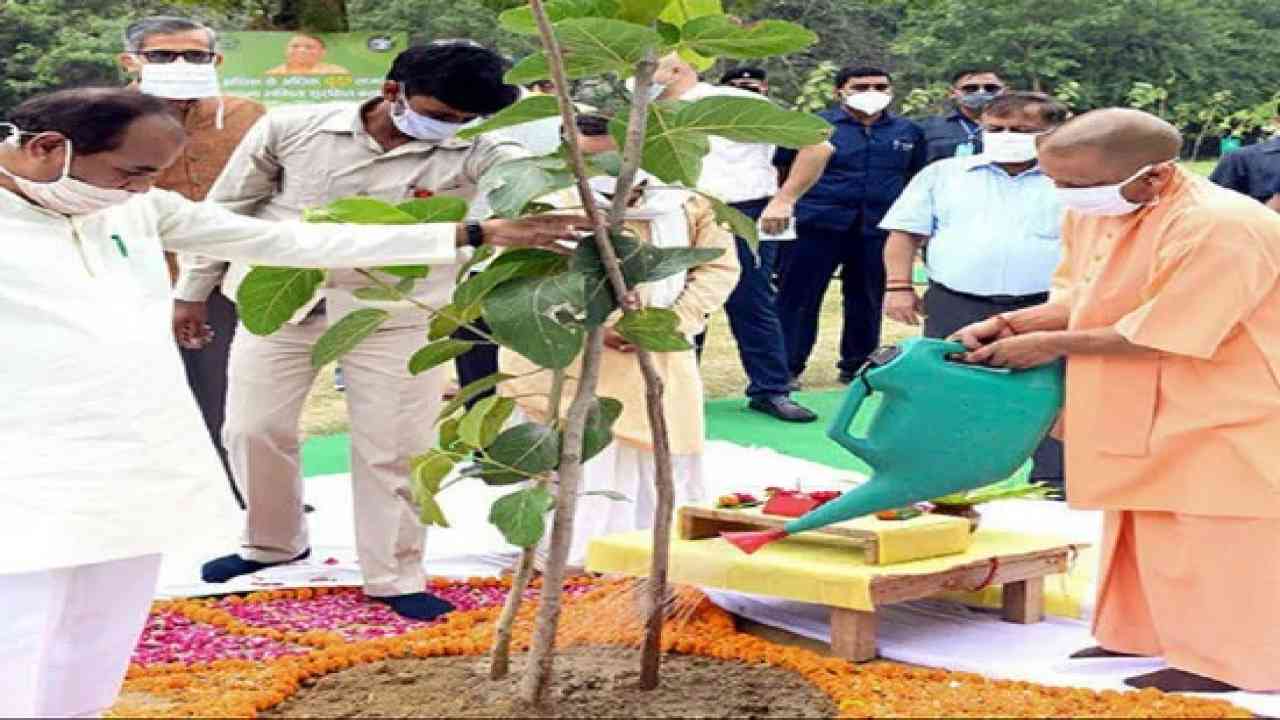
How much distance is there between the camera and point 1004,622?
18.3 ft

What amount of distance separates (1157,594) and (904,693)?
2.40ft

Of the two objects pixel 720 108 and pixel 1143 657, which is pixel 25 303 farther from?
pixel 1143 657

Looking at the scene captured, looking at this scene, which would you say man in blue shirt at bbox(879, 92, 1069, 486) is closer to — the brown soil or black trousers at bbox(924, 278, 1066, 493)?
black trousers at bbox(924, 278, 1066, 493)

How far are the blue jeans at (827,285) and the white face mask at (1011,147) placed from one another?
3.00 metres

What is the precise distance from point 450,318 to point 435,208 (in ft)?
0.87

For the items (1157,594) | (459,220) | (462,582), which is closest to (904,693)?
(1157,594)

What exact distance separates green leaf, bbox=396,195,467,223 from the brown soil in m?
1.09

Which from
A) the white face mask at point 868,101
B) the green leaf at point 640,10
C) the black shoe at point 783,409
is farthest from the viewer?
the white face mask at point 868,101

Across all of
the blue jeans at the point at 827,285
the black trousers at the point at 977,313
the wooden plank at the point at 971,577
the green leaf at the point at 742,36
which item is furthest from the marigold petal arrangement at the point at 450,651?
the blue jeans at the point at 827,285

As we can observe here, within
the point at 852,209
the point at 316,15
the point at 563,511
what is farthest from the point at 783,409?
the point at 316,15

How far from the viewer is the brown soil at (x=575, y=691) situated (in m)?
4.24

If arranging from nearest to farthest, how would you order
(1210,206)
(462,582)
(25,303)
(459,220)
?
(25,303) < (459,220) < (1210,206) < (462,582)

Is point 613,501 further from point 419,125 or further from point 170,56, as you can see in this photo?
point 170,56

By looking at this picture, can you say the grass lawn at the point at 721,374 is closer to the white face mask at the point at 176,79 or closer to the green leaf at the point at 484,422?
the white face mask at the point at 176,79
